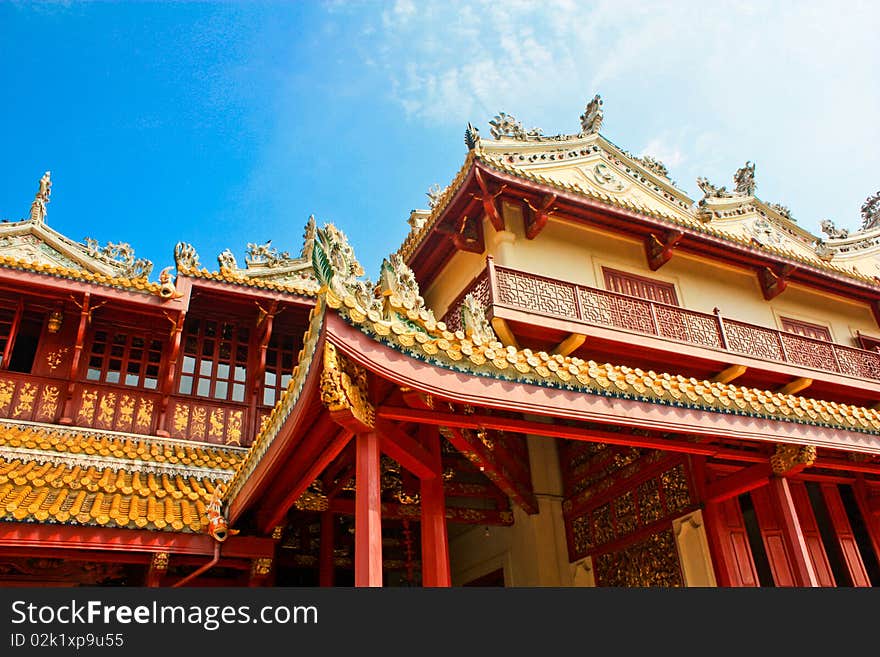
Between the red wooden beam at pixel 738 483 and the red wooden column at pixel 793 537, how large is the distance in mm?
107

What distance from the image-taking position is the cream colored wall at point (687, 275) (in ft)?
38.8

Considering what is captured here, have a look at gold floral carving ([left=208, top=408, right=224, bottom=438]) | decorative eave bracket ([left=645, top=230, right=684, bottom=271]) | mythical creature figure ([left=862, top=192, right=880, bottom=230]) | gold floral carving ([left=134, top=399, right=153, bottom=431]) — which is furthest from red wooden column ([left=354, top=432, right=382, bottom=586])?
mythical creature figure ([left=862, top=192, right=880, bottom=230])

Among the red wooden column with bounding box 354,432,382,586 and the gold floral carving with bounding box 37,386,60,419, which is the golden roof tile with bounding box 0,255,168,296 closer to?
the gold floral carving with bounding box 37,386,60,419

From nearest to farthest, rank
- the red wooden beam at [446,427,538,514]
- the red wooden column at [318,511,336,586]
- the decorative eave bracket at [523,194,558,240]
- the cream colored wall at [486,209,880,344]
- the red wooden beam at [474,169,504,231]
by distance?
the red wooden beam at [446,427,538,514], the red wooden column at [318,511,336,586], the red wooden beam at [474,169,504,231], the decorative eave bracket at [523,194,558,240], the cream colored wall at [486,209,880,344]

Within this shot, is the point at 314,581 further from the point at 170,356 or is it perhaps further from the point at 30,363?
the point at 30,363

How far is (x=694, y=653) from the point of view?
368 cm

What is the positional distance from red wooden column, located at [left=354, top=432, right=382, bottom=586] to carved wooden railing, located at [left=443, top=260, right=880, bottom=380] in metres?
5.06

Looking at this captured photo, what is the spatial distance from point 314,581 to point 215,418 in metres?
2.85

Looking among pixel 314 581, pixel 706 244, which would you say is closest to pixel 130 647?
pixel 314 581

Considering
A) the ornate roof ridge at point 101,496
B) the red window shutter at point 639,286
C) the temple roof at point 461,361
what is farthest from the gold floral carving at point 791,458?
the red window shutter at point 639,286

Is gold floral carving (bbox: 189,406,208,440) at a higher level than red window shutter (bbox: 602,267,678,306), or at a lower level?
lower

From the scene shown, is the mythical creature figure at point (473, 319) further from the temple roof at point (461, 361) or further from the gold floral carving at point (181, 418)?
the gold floral carving at point (181, 418)

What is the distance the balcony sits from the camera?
1014cm

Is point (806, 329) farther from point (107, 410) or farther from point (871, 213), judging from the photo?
point (107, 410)
